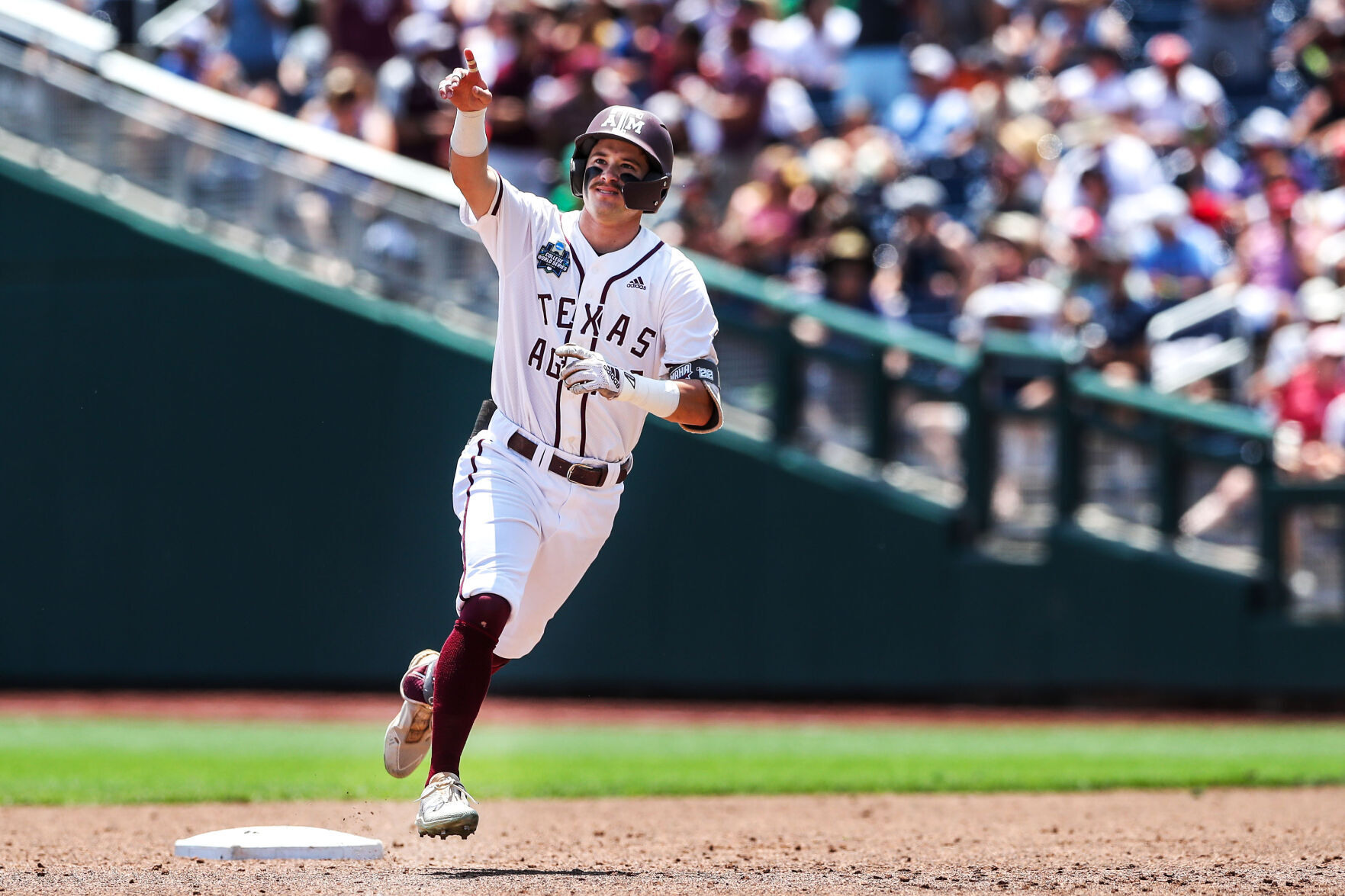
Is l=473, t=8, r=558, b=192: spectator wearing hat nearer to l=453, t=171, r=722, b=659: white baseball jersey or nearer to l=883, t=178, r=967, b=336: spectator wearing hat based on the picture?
l=883, t=178, r=967, b=336: spectator wearing hat

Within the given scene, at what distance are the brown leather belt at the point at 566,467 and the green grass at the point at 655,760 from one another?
8.54 feet

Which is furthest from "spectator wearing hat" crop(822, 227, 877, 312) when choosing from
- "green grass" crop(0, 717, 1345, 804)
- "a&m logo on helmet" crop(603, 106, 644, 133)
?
"a&m logo on helmet" crop(603, 106, 644, 133)

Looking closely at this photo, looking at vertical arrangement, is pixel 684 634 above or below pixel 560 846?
above

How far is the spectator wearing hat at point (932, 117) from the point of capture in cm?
1239

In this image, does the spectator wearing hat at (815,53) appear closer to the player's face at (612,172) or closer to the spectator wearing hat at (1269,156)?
the spectator wearing hat at (1269,156)

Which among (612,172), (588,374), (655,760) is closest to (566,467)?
(588,374)

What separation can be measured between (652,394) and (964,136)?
313 inches

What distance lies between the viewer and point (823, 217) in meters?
11.5

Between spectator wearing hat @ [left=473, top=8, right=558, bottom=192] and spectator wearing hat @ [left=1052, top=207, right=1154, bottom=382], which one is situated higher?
spectator wearing hat @ [left=473, top=8, right=558, bottom=192]

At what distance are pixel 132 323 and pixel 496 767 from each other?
4112mm

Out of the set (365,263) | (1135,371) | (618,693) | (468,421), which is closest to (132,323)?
(365,263)

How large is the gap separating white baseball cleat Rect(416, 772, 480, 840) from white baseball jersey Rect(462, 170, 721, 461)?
104 centimetres

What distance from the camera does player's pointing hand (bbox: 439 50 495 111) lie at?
511 cm

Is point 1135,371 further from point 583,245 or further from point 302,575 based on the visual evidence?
point 583,245
